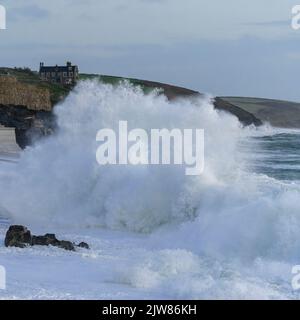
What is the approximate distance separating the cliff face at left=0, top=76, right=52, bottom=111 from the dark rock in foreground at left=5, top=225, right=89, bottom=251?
37.8 m

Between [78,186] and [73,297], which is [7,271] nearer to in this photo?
[73,297]

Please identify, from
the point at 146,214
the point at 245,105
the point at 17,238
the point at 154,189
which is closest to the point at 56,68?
the point at 245,105

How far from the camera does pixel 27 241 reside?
12414 mm

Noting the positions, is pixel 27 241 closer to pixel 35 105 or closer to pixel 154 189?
pixel 154 189

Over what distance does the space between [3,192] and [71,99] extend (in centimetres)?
431

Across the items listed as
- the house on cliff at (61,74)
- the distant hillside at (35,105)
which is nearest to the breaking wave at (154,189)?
the distant hillside at (35,105)

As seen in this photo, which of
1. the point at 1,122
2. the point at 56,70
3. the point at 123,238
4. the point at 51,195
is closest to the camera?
the point at 123,238

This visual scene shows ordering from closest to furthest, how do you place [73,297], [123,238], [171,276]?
[73,297] < [171,276] < [123,238]

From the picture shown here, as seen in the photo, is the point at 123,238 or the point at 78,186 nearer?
the point at 123,238

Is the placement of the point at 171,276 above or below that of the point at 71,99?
below

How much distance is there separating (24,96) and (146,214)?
124 feet

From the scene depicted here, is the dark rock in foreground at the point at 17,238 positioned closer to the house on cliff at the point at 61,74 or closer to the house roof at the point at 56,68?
the house on cliff at the point at 61,74

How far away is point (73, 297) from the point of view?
934 cm

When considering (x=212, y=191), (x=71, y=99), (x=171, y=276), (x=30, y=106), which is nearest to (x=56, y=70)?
(x=30, y=106)
